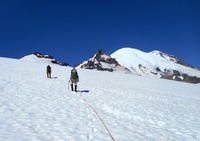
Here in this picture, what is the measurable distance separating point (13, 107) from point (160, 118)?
7.44 m

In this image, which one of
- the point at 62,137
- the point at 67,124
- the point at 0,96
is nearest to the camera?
the point at 62,137

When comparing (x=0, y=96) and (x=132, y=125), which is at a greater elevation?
(x=0, y=96)

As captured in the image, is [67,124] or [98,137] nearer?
[98,137]

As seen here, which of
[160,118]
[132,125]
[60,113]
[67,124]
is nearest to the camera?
[67,124]

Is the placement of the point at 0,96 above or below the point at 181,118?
above

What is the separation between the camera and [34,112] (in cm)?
1191

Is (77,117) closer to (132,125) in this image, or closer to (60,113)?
(60,113)

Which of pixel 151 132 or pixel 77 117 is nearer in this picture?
pixel 151 132

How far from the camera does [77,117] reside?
11688 mm

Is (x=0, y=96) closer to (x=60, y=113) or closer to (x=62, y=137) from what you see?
(x=60, y=113)

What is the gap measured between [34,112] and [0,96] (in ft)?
15.1

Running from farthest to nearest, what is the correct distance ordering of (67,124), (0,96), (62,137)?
(0,96)
(67,124)
(62,137)

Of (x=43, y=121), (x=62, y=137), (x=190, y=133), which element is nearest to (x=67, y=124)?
(x=43, y=121)

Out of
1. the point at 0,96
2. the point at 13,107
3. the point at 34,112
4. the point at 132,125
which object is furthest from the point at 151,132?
the point at 0,96
